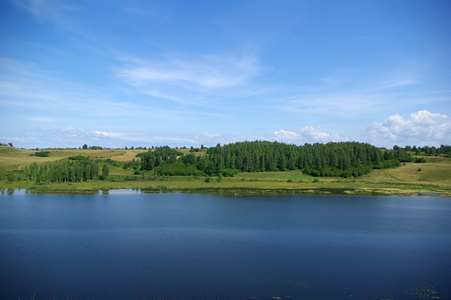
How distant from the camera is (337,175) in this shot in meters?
93.4

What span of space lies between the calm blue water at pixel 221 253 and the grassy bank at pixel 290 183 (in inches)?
889

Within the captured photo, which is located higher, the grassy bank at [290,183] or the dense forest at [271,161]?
the dense forest at [271,161]

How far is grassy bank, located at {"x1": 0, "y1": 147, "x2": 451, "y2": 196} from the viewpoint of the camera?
65250mm

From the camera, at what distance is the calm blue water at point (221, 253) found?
17.9 metres

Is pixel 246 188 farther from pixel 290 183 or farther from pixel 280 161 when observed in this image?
pixel 280 161

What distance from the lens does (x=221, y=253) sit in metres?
→ 23.7

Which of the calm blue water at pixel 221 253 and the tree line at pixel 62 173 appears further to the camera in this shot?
the tree line at pixel 62 173

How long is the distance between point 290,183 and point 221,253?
5862cm

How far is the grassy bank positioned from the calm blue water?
22.6 m

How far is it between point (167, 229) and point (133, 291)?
1367 cm

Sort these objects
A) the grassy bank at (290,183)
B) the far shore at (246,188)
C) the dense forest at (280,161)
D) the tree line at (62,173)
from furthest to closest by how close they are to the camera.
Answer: the dense forest at (280,161) < the tree line at (62,173) < the grassy bank at (290,183) < the far shore at (246,188)

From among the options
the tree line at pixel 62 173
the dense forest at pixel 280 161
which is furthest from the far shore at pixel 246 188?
the dense forest at pixel 280 161

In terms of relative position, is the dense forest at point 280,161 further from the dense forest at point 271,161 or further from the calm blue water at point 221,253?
the calm blue water at point 221,253

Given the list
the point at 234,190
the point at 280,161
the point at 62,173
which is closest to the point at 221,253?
the point at 234,190
